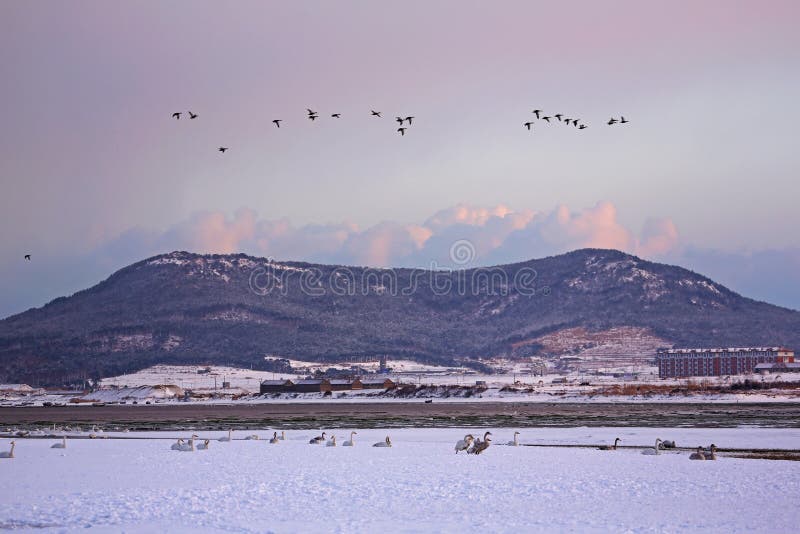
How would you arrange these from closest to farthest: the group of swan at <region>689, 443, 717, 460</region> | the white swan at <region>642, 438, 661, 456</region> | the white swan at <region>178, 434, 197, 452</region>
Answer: the group of swan at <region>689, 443, 717, 460</region> → the white swan at <region>642, 438, 661, 456</region> → the white swan at <region>178, 434, 197, 452</region>

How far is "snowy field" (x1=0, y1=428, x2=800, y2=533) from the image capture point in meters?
27.1

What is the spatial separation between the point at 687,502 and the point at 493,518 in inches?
249

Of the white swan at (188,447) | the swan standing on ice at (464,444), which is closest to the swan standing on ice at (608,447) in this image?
the swan standing on ice at (464,444)

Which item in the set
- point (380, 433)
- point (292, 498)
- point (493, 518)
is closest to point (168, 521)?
point (292, 498)

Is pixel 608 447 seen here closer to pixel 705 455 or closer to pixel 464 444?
pixel 464 444

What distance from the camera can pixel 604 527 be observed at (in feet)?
85.9

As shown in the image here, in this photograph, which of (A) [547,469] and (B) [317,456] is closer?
(A) [547,469]

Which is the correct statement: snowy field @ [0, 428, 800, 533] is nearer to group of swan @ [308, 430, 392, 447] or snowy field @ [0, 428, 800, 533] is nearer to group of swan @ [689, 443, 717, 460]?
group of swan @ [689, 443, 717, 460]

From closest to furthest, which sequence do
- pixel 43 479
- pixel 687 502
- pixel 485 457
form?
pixel 687 502, pixel 43 479, pixel 485 457

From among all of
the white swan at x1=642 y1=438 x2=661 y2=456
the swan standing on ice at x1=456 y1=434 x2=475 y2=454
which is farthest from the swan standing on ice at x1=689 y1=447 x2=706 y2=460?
the swan standing on ice at x1=456 y1=434 x2=475 y2=454

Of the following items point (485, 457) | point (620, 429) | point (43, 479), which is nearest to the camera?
point (43, 479)

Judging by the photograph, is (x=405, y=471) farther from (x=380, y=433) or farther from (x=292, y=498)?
(x=380, y=433)

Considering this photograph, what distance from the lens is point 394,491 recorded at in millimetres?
33031

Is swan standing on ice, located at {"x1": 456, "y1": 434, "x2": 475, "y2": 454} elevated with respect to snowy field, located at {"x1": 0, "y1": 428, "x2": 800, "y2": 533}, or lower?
elevated
